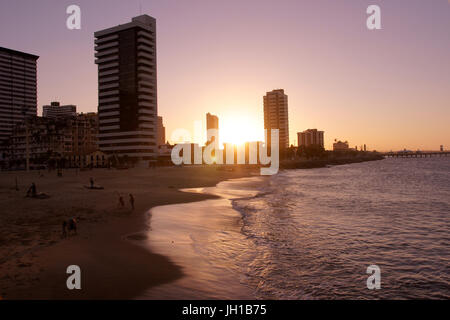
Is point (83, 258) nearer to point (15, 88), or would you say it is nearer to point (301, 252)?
point (301, 252)

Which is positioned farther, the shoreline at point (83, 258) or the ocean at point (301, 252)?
the ocean at point (301, 252)

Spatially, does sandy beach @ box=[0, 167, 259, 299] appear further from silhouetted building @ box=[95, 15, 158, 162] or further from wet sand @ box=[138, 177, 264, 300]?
silhouetted building @ box=[95, 15, 158, 162]

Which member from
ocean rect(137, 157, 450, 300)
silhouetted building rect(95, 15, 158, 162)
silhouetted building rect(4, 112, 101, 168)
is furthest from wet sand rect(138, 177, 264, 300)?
silhouetted building rect(95, 15, 158, 162)

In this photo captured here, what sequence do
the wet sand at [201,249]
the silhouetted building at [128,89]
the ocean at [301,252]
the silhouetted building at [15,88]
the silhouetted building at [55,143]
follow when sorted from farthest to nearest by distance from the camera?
1. the silhouetted building at [15,88]
2. the silhouetted building at [128,89]
3. the silhouetted building at [55,143]
4. the ocean at [301,252]
5. the wet sand at [201,249]

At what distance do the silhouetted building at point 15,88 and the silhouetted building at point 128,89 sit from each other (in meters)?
72.6

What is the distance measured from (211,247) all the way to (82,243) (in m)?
6.50

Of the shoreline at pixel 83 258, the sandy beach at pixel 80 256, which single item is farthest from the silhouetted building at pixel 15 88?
the shoreline at pixel 83 258

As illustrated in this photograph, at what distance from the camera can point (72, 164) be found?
110m

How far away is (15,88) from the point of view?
180m

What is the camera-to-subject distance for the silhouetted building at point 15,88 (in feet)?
567

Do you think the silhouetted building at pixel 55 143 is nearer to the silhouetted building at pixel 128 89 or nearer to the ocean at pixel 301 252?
the silhouetted building at pixel 128 89

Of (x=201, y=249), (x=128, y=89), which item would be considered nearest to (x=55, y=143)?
(x=128, y=89)

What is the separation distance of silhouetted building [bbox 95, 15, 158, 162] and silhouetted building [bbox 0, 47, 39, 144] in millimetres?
72608
